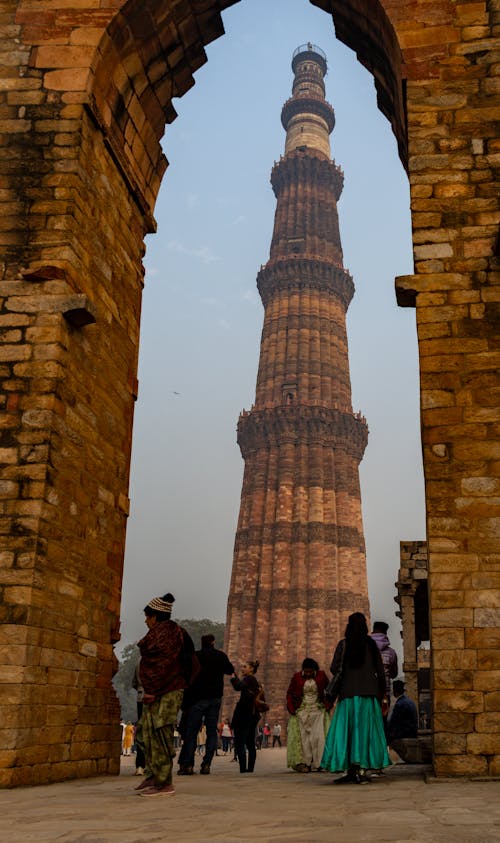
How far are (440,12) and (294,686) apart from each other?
6.23m

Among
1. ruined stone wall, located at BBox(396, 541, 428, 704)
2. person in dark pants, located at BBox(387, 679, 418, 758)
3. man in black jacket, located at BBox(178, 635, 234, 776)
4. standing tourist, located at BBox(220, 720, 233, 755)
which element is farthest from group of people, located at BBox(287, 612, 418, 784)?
standing tourist, located at BBox(220, 720, 233, 755)

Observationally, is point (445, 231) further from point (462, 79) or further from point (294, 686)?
point (294, 686)

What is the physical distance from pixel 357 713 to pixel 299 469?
980 inches

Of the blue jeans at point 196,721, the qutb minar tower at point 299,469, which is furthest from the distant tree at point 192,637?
the blue jeans at point 196,721

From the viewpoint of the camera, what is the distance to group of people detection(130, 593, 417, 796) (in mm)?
5094

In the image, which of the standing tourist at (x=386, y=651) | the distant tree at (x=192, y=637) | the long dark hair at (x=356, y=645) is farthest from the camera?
the distant tree at (x=192, y=637)

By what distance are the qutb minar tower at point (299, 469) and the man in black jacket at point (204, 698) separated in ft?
68.0

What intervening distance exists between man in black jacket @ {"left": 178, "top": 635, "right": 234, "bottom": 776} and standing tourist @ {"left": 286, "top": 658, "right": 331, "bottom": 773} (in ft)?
2.64

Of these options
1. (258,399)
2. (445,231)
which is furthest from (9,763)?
(258,399)

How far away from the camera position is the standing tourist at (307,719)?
7.90 m

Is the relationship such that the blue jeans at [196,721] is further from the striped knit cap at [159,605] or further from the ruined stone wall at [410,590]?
the ruined stone wall at [410,590]

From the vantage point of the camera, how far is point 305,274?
112ft

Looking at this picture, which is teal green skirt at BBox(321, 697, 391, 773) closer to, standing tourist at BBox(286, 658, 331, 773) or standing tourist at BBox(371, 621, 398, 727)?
standing tourist at BBox(371, 621, 398, 727)

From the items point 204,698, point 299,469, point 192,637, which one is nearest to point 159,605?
point 204,698
